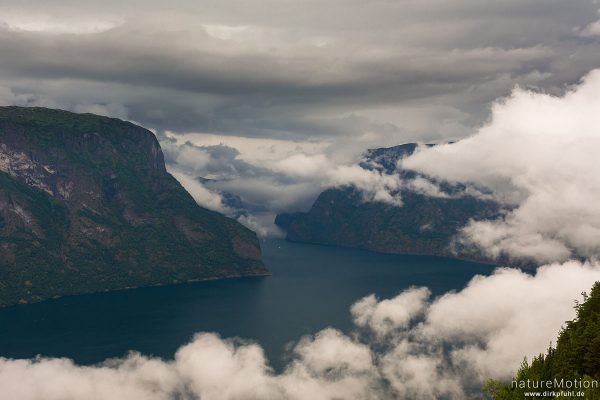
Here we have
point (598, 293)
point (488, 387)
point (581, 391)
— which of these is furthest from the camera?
point (598, 293)

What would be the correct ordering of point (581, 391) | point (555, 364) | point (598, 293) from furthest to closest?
point (598, 293) < point (555, 364) < point (581, 391)

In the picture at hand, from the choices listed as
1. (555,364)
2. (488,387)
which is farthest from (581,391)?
(555,364)

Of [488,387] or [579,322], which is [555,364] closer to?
[579,322]

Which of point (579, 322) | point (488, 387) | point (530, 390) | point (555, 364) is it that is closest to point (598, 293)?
point (579, 322)

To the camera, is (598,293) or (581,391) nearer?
(581,391)

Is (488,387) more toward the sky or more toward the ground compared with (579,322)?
more toward the ground

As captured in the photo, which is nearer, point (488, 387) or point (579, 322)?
point (488, 387)

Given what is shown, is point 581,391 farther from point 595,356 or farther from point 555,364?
point 555,364
